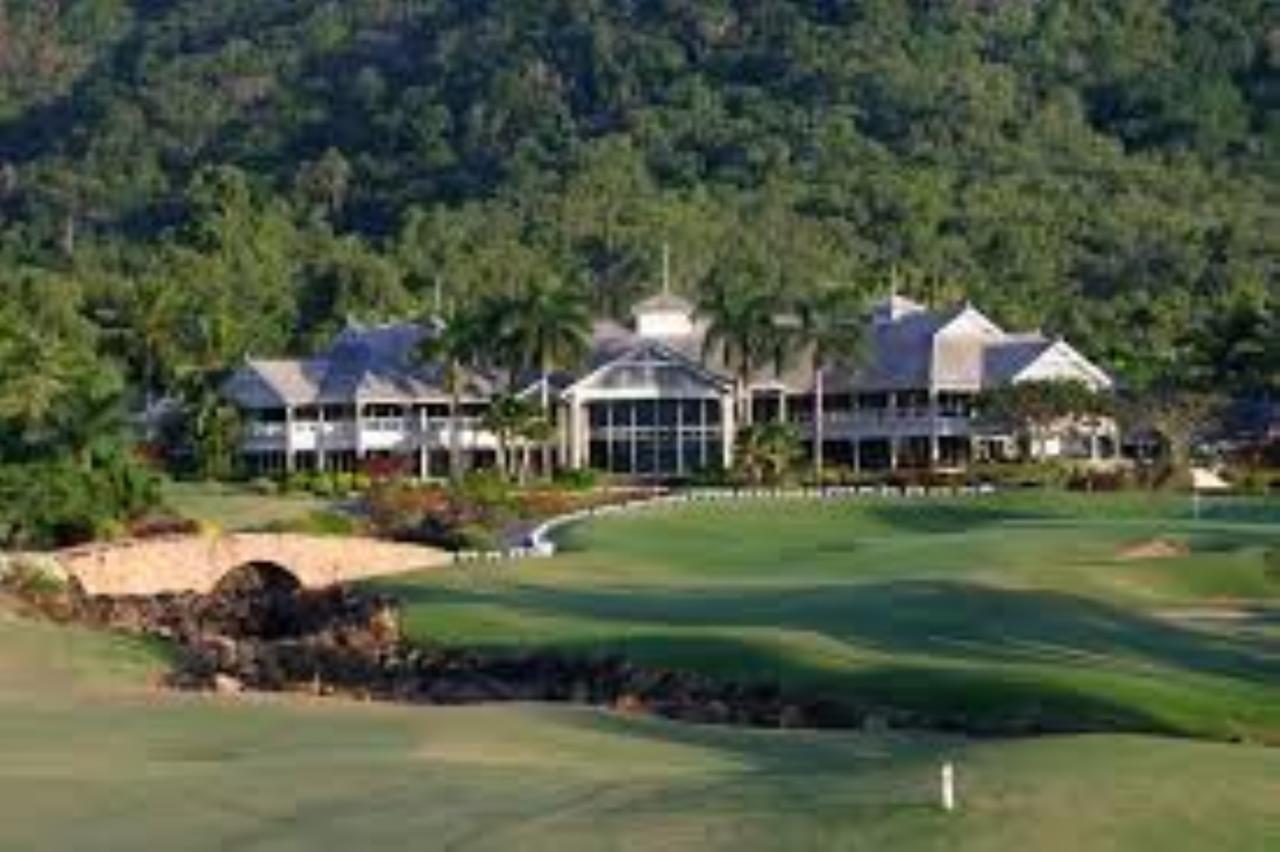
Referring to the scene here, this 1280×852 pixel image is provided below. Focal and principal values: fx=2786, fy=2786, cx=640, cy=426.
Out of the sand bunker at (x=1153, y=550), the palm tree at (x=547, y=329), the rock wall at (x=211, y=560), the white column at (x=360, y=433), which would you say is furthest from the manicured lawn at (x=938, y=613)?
the white column at (x=360, y=433)

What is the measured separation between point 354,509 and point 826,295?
1301 inches

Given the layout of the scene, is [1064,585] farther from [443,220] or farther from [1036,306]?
[443,220]

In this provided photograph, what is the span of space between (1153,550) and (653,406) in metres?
50.6

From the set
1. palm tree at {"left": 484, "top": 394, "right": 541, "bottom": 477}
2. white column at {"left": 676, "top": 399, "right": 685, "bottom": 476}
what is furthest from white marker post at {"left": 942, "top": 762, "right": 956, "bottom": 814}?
white column at {"left": 676, "top": 399, "right": 685, "bottom": 476}

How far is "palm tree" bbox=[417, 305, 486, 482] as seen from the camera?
11088 centimetres

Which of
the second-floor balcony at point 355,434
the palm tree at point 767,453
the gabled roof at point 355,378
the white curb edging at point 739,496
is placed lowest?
the white curb edging at point 739,496

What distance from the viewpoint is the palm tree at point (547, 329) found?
11019 cm

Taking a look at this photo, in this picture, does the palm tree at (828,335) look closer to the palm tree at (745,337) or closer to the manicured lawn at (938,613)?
the palm tree at (745,337)

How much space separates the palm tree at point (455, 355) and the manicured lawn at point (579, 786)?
6643 cm

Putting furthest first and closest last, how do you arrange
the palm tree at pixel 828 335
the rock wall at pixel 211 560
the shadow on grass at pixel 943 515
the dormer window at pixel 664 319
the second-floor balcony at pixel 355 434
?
1. the dormer window at pixel 664 319
2. the second-floor balcony at pixel 355 434
3. the palm tree at pixel 828 335
4. the shadow on grass at pixel 943 515
5. the rock wall at pixel 211 560

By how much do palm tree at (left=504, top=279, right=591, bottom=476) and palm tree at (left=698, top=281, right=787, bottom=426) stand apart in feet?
19.2

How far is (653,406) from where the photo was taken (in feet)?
383

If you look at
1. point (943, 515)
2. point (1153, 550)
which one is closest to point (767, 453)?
point (943, 515)

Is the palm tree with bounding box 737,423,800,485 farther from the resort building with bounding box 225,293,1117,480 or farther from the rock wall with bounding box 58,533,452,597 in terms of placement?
the rock wall with bounding box 58,533,452,597
